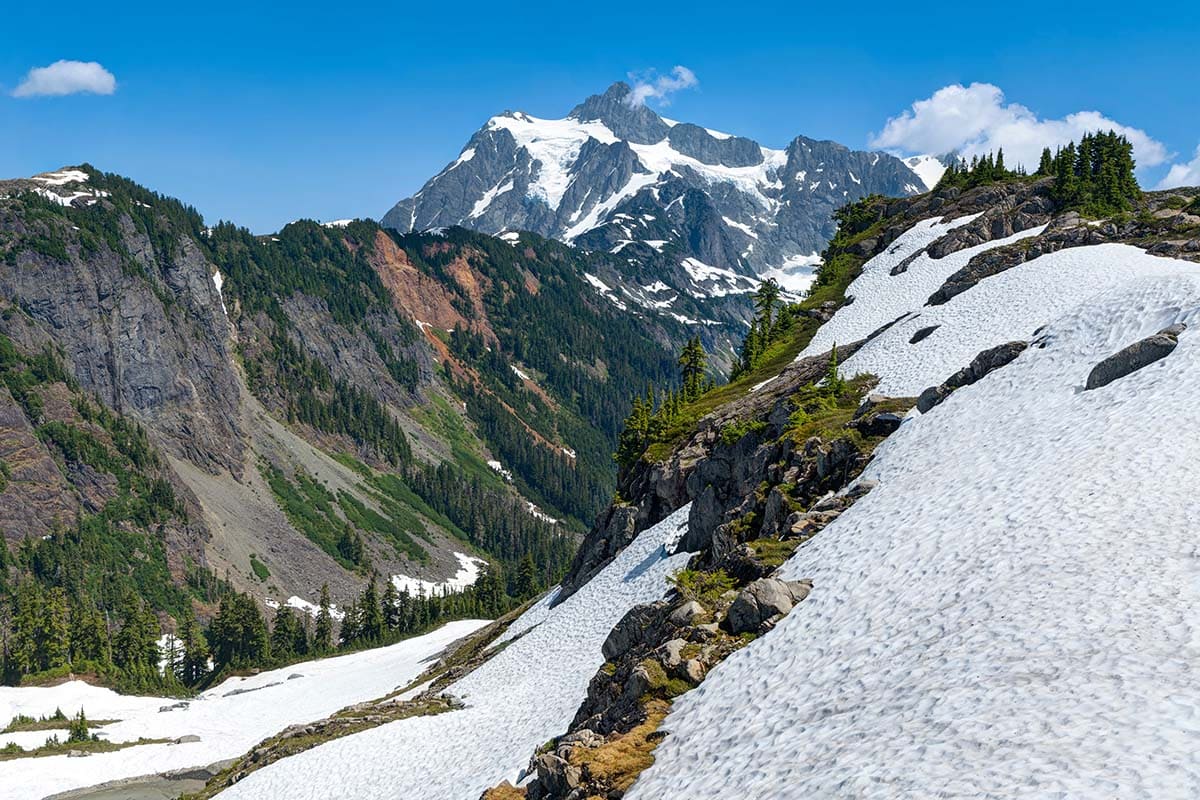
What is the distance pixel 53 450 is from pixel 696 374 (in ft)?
463

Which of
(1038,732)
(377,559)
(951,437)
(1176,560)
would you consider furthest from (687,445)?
(377,559)

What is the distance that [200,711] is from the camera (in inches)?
3327

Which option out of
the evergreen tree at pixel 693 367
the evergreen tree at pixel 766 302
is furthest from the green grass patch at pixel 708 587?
the evergreen tree at pixel 766 302

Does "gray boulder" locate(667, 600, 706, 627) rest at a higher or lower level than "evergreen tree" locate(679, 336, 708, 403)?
lower

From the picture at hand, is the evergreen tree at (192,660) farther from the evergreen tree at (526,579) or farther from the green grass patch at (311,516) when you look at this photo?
the green grass patch at (311,516)

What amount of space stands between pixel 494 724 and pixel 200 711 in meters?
63.8

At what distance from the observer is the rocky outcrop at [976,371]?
32.8m

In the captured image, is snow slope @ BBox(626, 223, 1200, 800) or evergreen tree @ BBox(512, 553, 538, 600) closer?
snow slope @ BBox(626, 223, 1200, 800)

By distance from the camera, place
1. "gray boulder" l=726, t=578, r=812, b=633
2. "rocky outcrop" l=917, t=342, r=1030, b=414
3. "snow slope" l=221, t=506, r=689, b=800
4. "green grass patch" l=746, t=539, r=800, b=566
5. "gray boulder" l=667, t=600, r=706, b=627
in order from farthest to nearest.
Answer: "rocky outcrop" l=917, t=342, r=1030, b=414 < "snow slope" l=221, t=506, r=689, b=800 < "green grass patch" l=746, t=539, r=800, b=566 < "gray boulder" l=667, t=600, r=706, b=627 < "gray boulder" l=726, t=578, r=812, b=633

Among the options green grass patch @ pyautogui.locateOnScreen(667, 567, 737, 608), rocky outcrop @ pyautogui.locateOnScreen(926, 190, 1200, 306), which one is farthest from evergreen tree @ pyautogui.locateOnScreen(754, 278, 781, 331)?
green grass patch @ pyautogui.locateOnScreen(667, 567, 737, 608)

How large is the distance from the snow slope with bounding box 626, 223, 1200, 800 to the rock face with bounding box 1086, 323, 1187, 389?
485 mm

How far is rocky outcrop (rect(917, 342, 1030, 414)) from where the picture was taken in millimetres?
32844

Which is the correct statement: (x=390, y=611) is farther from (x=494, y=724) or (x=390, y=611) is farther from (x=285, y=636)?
(x=494, y=724)

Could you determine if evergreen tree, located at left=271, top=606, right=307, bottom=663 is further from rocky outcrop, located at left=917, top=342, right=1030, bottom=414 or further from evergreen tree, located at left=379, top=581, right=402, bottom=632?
rocky outcrop, located at left=917, top=342, right=1030, bottom=414
